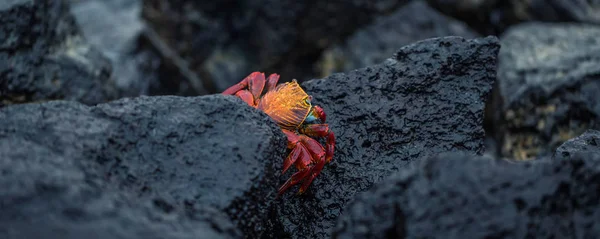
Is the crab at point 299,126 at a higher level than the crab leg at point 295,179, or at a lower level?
higher

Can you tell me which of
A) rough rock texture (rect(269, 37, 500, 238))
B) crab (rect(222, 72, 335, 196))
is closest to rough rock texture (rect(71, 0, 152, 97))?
crab (rect(222, 72, 335, 196))

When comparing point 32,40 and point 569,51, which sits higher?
point 32,40

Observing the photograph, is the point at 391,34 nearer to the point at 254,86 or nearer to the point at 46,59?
the point at 254,86

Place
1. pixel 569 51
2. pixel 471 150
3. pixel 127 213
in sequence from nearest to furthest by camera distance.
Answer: pixel 127 213 < pixel 471 150 < pixel 569 51

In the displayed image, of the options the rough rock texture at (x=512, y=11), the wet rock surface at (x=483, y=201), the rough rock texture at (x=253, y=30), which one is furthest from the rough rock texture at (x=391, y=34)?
the wet rock surface at (x=483, y=201)

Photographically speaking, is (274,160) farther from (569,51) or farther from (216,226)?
(569,51)

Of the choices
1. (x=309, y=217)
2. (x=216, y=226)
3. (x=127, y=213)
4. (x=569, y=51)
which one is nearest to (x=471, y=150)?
(x=309, y=217)

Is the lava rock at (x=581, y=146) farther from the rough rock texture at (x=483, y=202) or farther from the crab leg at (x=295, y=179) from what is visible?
the crab leg at (x=295, y=179)

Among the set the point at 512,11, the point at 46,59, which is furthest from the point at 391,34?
the point at 46,59
